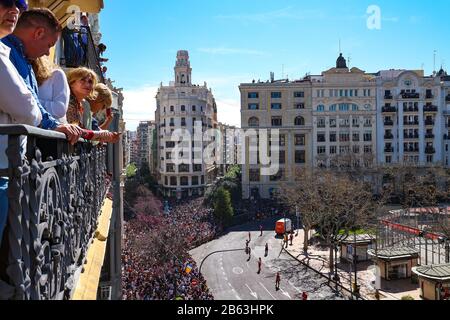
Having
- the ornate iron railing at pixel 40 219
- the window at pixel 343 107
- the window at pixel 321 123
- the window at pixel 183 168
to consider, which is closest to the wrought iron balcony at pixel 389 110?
the window at pixel 343 107

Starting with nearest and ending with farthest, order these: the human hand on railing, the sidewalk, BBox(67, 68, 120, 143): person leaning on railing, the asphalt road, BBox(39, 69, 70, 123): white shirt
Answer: the human hand on railing < BBox(39, 69, 70, 123): white shirt < BBox(67, 68, 120, 143): person leaning on railing < the sidewalk < the asphalt road

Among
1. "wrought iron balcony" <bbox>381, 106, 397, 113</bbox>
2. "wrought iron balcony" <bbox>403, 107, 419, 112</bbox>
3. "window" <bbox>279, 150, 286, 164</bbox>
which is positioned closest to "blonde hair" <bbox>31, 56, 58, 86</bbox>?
"window" <bbox>279, 150, 286, 164</bbox>

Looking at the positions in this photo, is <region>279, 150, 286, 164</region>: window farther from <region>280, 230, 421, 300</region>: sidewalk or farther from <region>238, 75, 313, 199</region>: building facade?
<region>280, 230, 421, 300</region>: sidewalk

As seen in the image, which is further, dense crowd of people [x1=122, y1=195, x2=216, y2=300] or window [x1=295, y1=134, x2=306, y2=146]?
window [x1=295, y1=134, x2=306, y2=146]

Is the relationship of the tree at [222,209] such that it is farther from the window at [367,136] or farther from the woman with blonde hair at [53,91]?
the woman with blonde hair at [53,91]

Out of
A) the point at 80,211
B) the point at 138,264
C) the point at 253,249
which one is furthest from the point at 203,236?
the point at 80,211

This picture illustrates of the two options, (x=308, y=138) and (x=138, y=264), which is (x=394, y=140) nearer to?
(x=308, y=138)

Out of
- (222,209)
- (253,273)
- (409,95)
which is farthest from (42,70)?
(409,95)
